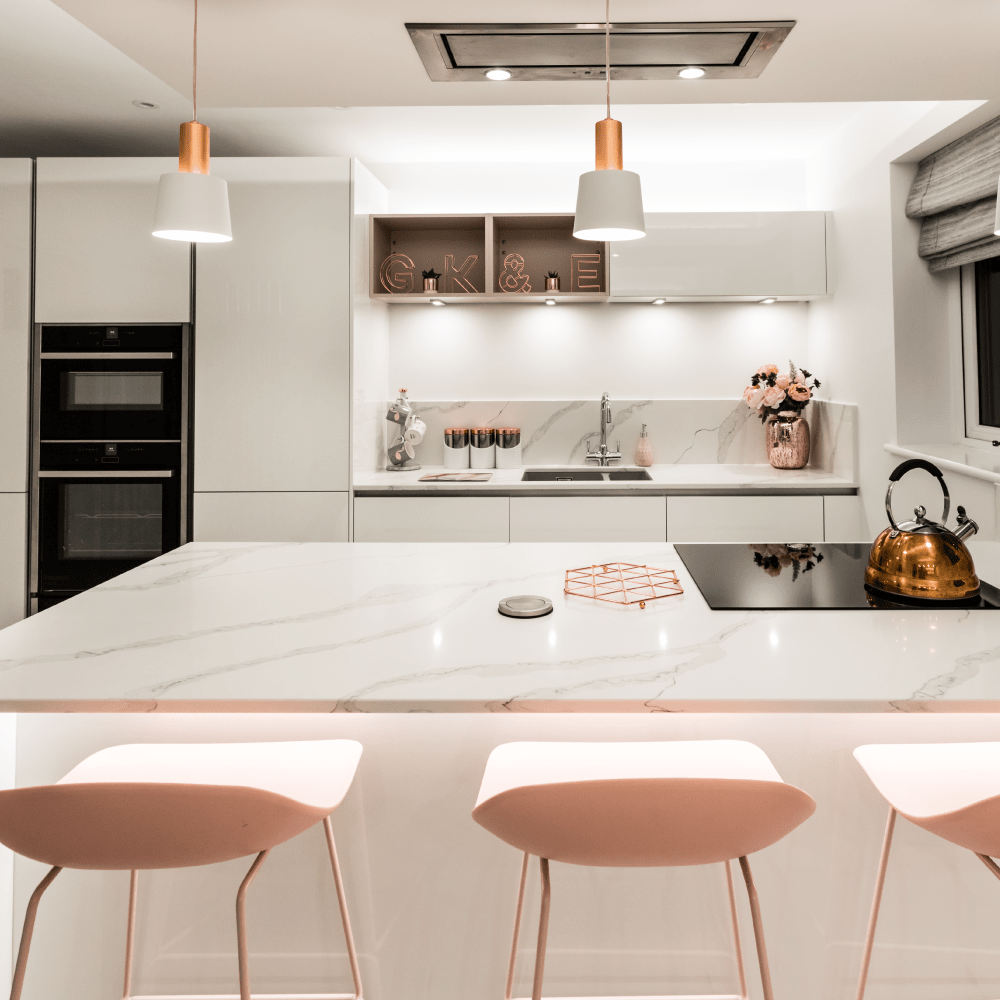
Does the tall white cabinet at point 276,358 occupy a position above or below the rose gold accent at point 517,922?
above

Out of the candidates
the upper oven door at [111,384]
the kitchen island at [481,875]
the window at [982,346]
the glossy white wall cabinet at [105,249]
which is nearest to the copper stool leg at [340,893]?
the kitchen island at [481,875]

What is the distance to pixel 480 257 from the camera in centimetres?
427

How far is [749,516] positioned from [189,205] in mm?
2561

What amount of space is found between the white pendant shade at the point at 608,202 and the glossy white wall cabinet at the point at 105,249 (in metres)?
2.39

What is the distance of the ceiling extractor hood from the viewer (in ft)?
6.27

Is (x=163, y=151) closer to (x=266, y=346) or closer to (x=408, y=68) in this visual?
(x=266, y=346)

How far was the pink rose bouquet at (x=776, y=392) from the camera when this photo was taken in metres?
3.92

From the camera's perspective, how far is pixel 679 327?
4.31 meters

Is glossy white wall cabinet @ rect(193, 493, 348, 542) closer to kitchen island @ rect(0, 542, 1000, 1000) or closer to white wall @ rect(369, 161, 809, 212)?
white wall @ rect(369, 161, 809, 212)

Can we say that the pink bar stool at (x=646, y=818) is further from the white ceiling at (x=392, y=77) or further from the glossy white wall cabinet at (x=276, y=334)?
the glossy white wall cabinet at (x=276, y=334)

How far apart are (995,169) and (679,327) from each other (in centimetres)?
174

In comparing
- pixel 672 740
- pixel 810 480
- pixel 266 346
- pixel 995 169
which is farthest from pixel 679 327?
pixel 672 740

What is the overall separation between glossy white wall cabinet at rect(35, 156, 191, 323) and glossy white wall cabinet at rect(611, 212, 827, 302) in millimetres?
1959

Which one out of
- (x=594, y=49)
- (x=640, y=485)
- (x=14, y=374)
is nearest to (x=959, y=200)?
(x=640, y=485)
